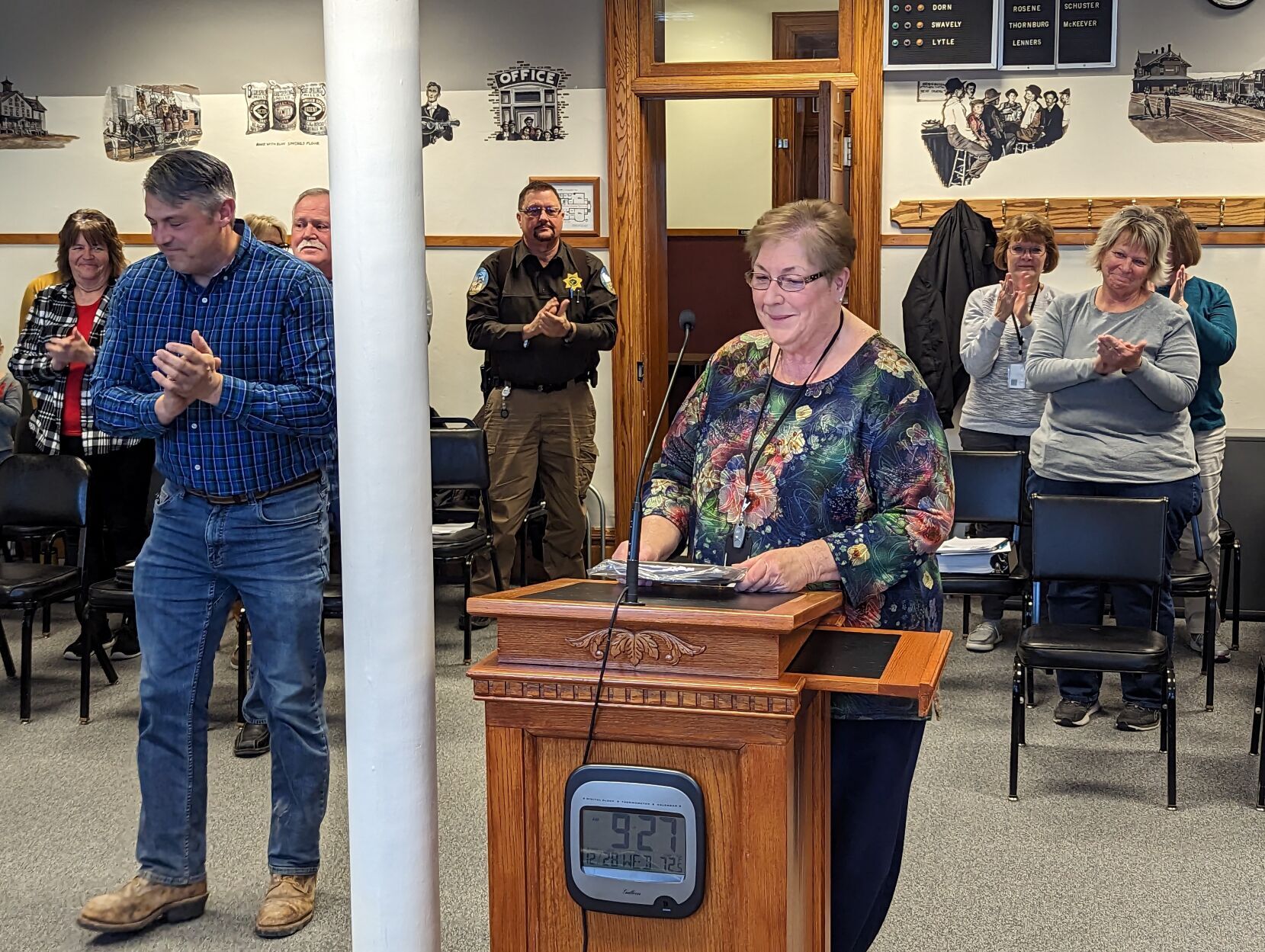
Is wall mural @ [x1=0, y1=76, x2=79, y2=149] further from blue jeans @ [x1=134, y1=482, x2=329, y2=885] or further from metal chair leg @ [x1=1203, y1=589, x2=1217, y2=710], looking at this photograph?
metal chair leg @ [x1=1203, y1=589, x2=1217, y2=710]

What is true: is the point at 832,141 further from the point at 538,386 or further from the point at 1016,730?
the point at 1016,730

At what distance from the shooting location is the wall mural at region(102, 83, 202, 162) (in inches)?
258

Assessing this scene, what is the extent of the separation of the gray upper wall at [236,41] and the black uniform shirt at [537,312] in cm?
115

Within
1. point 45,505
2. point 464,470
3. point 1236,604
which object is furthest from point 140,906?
point 1236,604

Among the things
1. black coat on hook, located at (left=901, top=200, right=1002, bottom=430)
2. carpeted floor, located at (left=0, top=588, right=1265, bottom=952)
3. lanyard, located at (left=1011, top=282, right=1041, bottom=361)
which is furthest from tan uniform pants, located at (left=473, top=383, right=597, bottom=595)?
lanyard, located at (left=1011, top=282, right=1041, bottom=361)

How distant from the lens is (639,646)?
1.67 metres

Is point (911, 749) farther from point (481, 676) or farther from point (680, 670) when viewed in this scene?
point (481, 676)

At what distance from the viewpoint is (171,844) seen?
2920 millimetres

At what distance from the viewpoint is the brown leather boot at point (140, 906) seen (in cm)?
288

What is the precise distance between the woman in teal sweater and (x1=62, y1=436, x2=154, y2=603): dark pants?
3.74 m

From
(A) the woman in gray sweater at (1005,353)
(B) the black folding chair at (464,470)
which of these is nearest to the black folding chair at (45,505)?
(B) the black folding chair at (464,470)

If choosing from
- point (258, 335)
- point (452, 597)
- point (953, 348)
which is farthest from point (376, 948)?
point (953, 348)

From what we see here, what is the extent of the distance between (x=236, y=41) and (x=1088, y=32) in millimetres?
3888

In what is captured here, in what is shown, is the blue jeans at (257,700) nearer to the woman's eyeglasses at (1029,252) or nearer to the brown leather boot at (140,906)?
the brown leather boot at (140,906)
